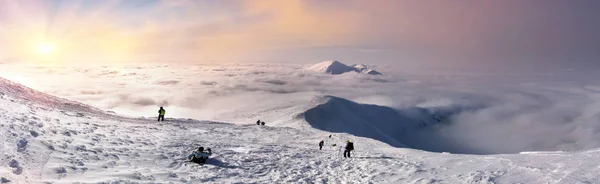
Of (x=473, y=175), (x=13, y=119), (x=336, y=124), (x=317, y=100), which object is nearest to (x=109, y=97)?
(x=317, y=100)

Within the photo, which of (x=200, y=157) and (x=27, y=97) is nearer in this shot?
(x=200, y=157)

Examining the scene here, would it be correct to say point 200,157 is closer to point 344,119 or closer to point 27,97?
point 27,97

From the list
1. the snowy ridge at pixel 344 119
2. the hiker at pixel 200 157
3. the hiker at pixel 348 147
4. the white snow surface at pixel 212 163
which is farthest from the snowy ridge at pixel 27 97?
the snowy ridge at pixel 344 119

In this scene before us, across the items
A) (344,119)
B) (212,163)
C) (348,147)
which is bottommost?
(212,163)

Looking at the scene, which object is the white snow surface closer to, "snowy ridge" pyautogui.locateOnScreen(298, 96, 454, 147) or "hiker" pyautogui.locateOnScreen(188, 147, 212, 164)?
Result: "hiker" pyautogui.locateOnScreen(188, 147, 212, 164)

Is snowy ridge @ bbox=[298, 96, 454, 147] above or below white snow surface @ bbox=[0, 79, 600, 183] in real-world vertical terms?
above

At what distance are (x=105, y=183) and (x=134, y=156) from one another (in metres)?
5.04

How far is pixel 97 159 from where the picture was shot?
14.9m

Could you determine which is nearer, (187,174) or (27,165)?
(27,165)

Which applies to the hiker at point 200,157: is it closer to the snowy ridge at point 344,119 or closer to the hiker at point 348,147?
the hiker at point 348,147

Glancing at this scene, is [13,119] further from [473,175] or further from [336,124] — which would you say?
[336,124]

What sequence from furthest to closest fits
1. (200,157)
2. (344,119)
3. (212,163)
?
(344,119) < (212,163) < (200,157)

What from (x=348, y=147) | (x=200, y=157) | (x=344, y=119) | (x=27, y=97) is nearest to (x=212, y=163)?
(x=200, y=157)

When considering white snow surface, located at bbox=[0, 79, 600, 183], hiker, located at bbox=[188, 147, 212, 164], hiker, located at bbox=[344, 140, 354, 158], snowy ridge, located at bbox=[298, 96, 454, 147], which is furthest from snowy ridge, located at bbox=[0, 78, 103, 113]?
snowy ridge, located at bbox=[298, 96, 454, 147]
